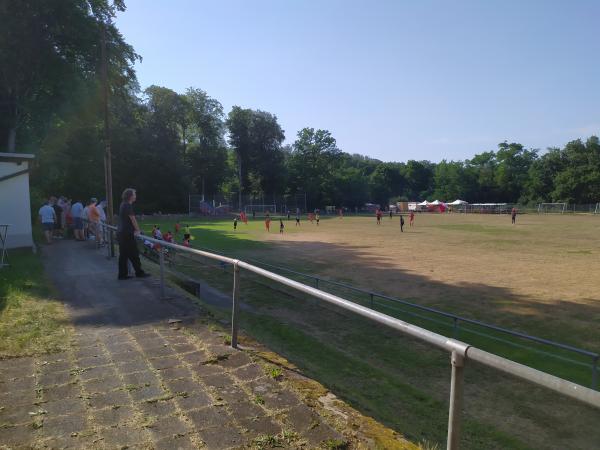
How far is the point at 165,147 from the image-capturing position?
65875 millimetres

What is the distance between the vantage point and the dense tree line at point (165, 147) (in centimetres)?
2353

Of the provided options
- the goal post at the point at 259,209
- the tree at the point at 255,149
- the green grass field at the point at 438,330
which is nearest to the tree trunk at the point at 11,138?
the green grass field at the point at 438,330

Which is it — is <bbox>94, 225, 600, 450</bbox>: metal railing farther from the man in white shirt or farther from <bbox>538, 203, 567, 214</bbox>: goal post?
<bbox>538, 203, 567, 214</bbox>: goal post

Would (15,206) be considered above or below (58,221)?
above

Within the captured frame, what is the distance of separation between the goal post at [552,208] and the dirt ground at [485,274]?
60.4 m

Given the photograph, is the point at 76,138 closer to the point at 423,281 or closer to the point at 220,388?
the point at 423,281

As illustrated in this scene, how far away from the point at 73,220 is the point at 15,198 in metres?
4.92

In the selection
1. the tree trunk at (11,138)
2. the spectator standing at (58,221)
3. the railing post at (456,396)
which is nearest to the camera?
the railing post at (456,396)

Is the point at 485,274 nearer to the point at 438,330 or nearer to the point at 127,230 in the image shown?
the point at 438,330

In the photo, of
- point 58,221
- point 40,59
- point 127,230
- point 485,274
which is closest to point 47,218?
point 58,221

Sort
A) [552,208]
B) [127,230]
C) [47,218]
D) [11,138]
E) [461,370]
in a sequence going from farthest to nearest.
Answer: [552,208] → [11,138] → [47,218] → [127,230] → [461,370]

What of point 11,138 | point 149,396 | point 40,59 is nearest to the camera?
point 149,396

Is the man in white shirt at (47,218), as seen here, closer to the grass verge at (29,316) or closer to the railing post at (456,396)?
the grass verge at (29,316)

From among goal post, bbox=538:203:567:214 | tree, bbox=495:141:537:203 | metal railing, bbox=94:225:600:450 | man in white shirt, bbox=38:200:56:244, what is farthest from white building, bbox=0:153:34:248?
tree, bbox=495:141:537:203
